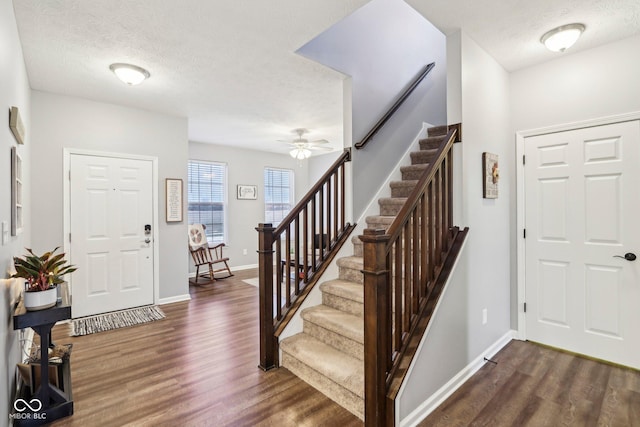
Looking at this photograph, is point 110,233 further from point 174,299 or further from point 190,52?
point 190,52

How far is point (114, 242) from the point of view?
3922 millimetres

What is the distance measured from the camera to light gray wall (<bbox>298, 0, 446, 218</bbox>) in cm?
318

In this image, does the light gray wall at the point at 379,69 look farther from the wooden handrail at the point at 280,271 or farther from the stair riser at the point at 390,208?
the wooden handrail at the point at 280,271

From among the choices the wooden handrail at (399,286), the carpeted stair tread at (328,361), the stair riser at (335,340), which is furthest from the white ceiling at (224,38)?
the carpeted stair tread at (328,361)

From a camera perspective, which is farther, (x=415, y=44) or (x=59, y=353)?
(x=415, y=44)

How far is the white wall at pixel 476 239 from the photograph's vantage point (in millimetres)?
2066

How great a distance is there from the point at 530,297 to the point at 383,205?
1654 millimetres

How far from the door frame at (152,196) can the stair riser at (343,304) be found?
106 inches

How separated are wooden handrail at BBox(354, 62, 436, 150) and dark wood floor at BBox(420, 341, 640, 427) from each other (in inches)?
91.6

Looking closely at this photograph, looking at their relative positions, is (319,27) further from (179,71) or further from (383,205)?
(383,205)

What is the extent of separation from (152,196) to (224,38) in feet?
8.42

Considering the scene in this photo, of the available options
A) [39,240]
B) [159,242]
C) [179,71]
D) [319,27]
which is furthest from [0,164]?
[159,242]

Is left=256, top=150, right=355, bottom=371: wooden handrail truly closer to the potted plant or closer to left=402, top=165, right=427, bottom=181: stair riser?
left=402, top=165, right=427, bottom=181: stair riser

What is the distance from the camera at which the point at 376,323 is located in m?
1.62
